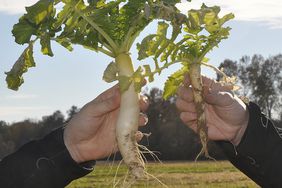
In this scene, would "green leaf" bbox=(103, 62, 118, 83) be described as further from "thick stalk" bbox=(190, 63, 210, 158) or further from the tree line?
the tree line

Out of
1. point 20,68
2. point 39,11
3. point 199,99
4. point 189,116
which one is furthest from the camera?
point 189,116

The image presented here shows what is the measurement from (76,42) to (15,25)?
1.25ft

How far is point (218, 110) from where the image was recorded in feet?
11.3

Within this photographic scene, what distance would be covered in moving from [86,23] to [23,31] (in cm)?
38

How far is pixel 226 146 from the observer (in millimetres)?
3443

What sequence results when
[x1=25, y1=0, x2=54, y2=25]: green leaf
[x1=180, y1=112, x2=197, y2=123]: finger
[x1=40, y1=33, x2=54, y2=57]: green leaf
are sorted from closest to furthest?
[x1=25, y1=0, x2=54, y2=25]: green leaf, [x1=40, y1=33, x2=54, y2=57]: green leaf, [x1=180, y1=112, x2=197, y2=123]: finger

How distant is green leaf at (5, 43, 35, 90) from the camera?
326 cm

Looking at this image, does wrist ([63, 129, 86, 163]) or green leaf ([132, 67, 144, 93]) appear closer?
green leaf ([132, 67, 144, 93])

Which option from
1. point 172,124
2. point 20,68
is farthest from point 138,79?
point 172,124

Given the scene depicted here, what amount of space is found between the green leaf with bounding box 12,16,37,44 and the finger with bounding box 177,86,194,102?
106cm

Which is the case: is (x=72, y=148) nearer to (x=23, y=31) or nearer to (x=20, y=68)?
(x=20, y=68)

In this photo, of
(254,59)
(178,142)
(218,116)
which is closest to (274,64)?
(254,59)

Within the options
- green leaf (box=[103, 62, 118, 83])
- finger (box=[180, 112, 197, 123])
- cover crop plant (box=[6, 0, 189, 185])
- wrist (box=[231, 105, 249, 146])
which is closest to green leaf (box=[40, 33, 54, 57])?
cover crop plant (box=[6, 0, 189, 185])

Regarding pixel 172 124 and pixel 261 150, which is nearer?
pixel 261 150
